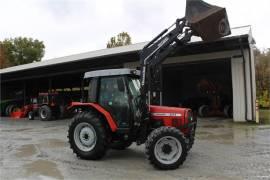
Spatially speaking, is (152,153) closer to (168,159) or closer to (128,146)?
(168,159)

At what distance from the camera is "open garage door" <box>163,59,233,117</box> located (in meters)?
19.6

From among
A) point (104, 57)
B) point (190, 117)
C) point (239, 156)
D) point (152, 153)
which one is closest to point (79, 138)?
point (152, 153)

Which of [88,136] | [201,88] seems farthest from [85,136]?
[201,88]

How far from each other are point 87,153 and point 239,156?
3.57m

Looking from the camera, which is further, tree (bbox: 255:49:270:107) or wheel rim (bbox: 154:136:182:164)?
tree (bbox: 255:49:270:107)

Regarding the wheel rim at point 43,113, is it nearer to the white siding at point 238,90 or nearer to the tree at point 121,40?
the white siding at point 238,90

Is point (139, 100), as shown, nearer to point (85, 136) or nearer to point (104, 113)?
point (104, 113)

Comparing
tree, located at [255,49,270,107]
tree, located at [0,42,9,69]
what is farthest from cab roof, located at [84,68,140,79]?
tree, located at [0,42,9,69]

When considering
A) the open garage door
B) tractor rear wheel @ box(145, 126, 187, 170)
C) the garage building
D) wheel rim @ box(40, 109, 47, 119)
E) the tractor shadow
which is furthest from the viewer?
wheel rim @ box(40, 109, 47, 119)

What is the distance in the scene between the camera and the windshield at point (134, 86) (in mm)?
7270

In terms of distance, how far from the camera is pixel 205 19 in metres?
6.82

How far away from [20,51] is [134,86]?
170 ft

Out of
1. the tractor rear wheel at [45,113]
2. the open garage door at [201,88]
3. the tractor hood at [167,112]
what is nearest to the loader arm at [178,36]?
the tractor hood at [167,112]

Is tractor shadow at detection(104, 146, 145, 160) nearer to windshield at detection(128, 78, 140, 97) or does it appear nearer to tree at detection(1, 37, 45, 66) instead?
windshield at detection(128, 78, 140, 97)
